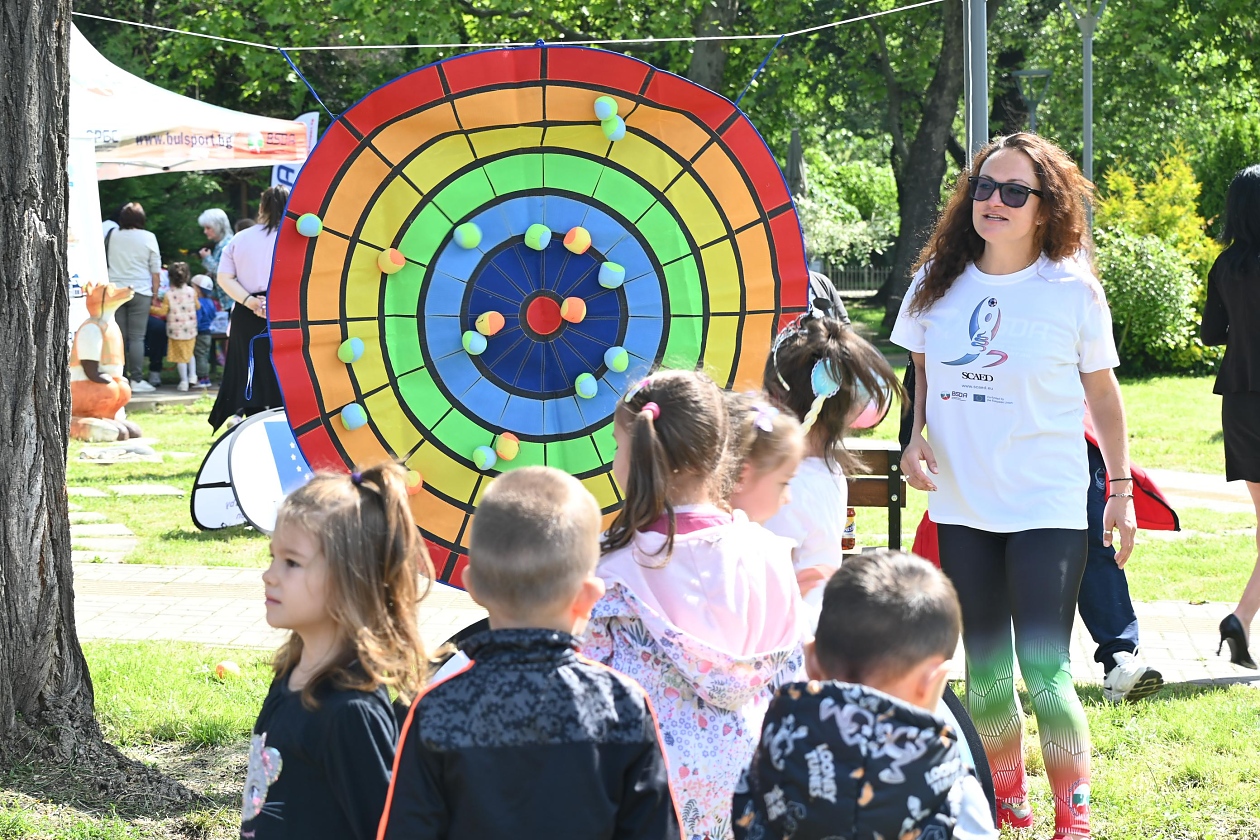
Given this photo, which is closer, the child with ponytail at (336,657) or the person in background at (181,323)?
the child with ponytail at (336,657)

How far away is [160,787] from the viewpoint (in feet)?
12.3

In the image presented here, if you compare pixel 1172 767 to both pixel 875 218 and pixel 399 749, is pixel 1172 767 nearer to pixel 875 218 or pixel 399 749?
pixel 399 749

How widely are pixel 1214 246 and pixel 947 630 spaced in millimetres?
17698

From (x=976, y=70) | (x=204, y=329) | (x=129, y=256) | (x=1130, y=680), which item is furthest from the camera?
(x=204, y=329)

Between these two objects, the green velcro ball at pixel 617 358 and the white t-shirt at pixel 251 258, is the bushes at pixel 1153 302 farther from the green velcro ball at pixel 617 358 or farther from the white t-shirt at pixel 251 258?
the green velcro ball at pixel 617 358

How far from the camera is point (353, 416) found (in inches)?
150

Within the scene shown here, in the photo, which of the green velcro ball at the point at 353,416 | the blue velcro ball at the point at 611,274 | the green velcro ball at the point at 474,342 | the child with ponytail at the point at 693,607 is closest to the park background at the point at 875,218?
the green velcro ball at the point at 353,416

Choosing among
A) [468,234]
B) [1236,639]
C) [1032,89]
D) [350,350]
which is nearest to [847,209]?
[1032,89]

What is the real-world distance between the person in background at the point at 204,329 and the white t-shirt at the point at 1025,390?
13487 mm

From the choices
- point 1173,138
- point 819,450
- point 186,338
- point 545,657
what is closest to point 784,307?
point 819,450

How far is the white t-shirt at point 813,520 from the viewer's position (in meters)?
3.17

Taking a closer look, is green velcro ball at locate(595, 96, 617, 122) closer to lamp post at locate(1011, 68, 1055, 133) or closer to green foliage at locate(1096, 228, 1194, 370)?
green foliage at locate(1096, 228, 1194, 370)

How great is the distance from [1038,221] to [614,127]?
3.96 ft

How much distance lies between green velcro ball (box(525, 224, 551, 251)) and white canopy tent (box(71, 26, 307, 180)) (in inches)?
339
